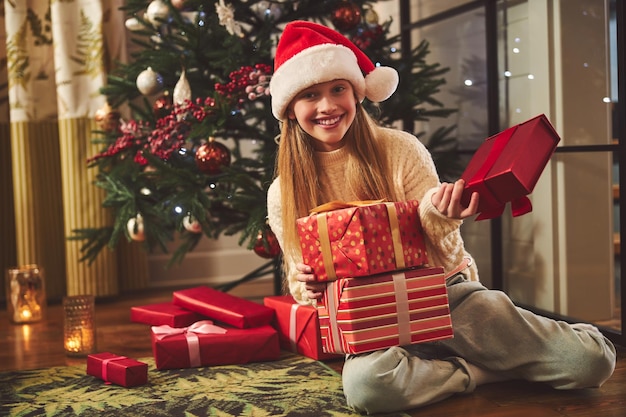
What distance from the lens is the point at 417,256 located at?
5.82ft

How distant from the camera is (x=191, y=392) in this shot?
6.66ft

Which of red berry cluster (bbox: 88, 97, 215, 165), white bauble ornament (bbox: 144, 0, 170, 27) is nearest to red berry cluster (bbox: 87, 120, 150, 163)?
red berry cluster (bbox: 88, 97, 215, 165)

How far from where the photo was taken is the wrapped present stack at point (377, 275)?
1.73 meters

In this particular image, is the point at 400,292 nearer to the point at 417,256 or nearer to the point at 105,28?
the point at 417,256

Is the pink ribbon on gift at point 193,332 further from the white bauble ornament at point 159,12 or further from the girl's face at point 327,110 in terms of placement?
the white bauble ornament at point 159,12

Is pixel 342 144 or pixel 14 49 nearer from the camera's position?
pixel 342 144

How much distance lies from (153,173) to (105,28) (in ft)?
3.33

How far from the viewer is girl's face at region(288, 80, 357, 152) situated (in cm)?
197

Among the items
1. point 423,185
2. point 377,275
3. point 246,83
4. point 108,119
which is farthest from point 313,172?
point 108,119

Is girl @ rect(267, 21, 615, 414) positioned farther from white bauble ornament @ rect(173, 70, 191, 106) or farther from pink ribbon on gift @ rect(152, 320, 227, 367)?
white bauble ornament @ rect(173, 70, 191, 106)

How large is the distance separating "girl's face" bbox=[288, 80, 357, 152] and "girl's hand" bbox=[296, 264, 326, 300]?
0.34 meters

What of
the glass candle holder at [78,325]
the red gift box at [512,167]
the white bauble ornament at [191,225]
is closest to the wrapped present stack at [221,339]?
the glass candle holder at [78,325]

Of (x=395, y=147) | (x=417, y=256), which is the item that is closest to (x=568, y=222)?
(x=395, y=147)

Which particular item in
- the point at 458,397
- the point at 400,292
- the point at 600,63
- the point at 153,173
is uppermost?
the point at 600,63
